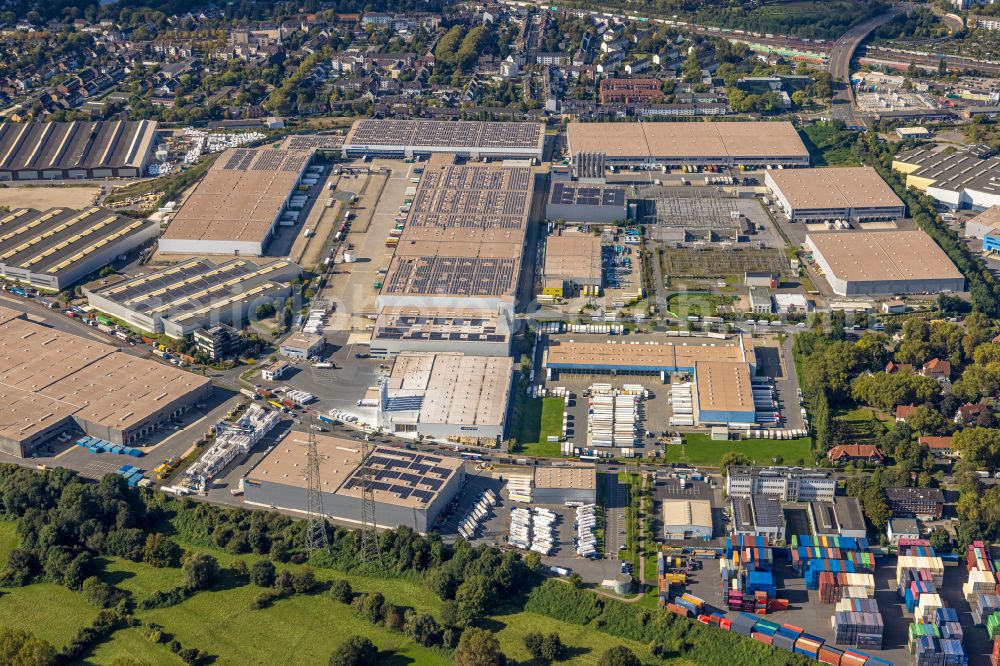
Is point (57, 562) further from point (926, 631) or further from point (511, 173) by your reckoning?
point (511, 173)

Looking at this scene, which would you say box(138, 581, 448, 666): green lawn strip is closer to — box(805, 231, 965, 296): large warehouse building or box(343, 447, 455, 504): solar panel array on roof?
box(343, 447, 455, 504): solar panel array on roof

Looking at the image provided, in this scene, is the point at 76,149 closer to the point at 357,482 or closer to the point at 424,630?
the point at 357,482

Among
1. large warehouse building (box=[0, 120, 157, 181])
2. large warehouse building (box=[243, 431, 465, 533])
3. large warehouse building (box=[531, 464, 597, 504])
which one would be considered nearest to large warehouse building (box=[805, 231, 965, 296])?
large warehouse building (box=[531, 464, 597, 504])

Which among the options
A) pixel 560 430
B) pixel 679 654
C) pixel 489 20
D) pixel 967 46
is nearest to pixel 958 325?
pixel 560 430

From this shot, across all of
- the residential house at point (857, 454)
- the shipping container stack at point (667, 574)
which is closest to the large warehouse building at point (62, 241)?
the shipping container stack at point (667, 574)

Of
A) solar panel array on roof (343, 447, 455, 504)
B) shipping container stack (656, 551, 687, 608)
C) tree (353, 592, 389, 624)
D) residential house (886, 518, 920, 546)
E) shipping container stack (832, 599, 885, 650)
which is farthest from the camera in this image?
solar panel array on roof (343, 447, 455, 504)

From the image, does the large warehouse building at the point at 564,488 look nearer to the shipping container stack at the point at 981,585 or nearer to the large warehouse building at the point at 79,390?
the shipping container stack at the point at 981,585
